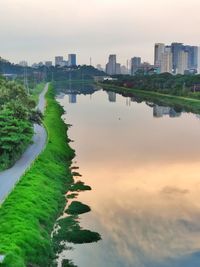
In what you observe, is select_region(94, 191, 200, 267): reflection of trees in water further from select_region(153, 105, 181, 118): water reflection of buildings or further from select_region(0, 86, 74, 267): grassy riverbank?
select_region(153, 105, 181, 118): water reflection of buildings

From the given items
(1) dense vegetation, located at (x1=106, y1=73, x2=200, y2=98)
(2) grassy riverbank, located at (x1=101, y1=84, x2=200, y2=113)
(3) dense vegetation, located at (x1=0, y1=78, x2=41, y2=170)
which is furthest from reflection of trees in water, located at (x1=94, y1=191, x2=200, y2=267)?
(1) dense vegetation, located at (x1=106, y1=73, x2=200, y2=98)

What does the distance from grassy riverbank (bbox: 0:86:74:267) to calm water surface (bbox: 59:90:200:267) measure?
1.58 metres

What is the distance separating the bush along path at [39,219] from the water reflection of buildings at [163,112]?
159 ft

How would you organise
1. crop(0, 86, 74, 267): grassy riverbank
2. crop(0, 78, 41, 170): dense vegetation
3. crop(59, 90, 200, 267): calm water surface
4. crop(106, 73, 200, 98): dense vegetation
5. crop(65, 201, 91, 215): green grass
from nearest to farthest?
crop(0, 86, 74, 267): grassy riverbank < crop(59, 90, 200, 267): calm water surface < crop(65, 201, 91, 215): green grass < crop(0, 78, 41, 170): dense vegetation < crop(106, 73, 200, 98): dense vegetation

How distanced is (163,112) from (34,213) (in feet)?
212

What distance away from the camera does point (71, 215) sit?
82.4ft

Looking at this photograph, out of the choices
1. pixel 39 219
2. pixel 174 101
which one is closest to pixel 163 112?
pixel 174 101

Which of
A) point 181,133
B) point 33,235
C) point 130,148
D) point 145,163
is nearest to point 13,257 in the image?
point 33,235

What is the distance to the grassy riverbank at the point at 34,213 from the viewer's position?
699 inches

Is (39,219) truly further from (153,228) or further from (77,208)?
(153,228)

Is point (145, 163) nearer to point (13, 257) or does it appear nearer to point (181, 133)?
point (181, 133)

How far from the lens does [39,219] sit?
72.0 ft

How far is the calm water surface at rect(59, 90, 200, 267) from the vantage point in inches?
814

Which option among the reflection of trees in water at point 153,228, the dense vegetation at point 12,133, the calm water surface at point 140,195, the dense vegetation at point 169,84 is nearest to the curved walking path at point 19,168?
the dense vegetation at point 12,133
